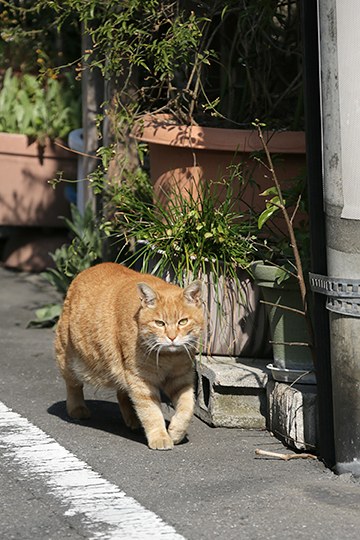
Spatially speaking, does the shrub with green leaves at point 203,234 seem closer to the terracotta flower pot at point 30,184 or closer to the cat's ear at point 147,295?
the cat's ear at point 147,295

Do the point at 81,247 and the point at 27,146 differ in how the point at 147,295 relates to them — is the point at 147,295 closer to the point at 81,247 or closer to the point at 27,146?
the point at 81,247

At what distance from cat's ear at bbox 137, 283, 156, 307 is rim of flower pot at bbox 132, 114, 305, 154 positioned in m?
1.12

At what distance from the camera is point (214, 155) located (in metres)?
5.82

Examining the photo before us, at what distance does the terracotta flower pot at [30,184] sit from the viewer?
9109 mm

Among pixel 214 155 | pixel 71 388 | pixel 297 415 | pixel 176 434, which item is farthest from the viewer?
pixel 214 155

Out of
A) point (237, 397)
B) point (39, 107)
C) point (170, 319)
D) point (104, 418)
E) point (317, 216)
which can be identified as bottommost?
point (104, 418)

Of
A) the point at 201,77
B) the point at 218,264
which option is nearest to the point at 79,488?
the point at 218,264

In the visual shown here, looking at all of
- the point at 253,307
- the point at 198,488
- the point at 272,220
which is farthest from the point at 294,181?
the point at 198,488

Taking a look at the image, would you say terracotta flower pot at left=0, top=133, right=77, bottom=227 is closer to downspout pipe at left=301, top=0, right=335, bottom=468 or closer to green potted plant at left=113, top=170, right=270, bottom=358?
green potted plant at left=113, top=170, right=270, bottom=358

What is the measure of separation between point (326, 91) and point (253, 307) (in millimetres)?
1391

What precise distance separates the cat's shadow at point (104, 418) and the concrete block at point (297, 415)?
1.98ft

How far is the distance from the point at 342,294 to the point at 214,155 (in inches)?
68.6

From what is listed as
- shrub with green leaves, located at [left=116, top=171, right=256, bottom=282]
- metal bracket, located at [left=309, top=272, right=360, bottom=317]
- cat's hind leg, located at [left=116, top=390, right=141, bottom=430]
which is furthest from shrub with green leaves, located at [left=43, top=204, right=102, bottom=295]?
metal bracket, located at [left=309, top=272, right=360, bottom=317]

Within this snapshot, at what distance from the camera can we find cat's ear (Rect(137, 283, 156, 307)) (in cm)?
482
